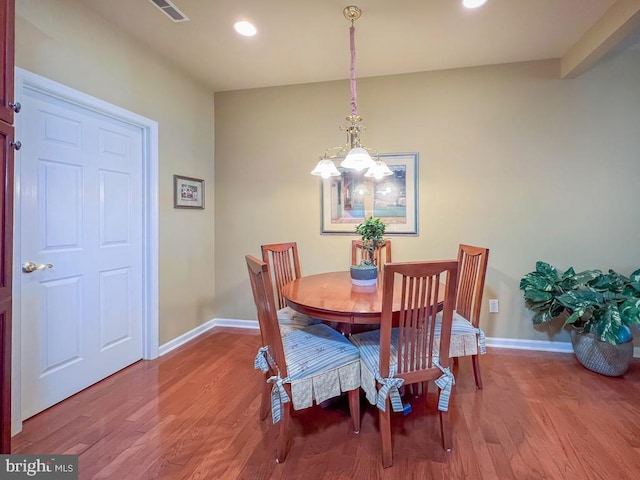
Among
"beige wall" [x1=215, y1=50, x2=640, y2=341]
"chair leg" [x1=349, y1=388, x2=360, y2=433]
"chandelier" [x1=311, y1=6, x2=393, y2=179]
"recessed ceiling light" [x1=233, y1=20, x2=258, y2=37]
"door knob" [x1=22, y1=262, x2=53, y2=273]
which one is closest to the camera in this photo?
"chair leg" [x1=349, y1=388, x2=360, y2=433]

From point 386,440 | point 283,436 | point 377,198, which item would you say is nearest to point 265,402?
point 283,436

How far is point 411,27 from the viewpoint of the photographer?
2471 mm

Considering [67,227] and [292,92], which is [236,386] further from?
[292,92]

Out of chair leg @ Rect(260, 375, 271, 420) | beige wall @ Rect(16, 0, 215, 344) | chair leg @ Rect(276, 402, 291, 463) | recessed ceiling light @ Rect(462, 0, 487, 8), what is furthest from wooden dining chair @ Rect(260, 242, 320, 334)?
recessed ceiling light @ Rect(462, 0, 487, 8)

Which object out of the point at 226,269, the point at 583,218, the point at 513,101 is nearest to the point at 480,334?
the point at 583,218

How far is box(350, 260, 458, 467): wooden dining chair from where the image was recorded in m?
1.57

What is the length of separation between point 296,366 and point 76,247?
69.7 inches

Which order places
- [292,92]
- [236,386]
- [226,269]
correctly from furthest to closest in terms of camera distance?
[226,269] < [292,92] < [236,386]

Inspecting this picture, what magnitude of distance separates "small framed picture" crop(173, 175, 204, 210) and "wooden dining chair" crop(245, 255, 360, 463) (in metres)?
1.78

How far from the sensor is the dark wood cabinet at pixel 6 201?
53.2 inches

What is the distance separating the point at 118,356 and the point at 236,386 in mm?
1024

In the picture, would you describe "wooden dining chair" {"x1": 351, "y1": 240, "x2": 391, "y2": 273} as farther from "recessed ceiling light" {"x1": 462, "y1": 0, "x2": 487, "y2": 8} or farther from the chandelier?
"recessed ceiling light" {"x1": 462, "y1": 0, "x2": 487, "y2": 8}

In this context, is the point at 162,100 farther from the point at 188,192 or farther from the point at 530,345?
the point at 530,345
